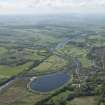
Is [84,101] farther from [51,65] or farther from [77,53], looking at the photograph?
[77,53]

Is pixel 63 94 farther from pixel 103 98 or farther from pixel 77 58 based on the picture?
pixel 77 58

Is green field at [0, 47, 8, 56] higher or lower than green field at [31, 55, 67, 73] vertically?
higher

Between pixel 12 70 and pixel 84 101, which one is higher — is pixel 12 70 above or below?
above

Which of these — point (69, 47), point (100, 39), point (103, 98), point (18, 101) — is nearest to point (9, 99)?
point (18, 101)

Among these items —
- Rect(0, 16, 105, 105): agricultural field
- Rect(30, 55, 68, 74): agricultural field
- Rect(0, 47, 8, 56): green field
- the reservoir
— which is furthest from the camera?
Rect(0, 47, 8, 56): green field

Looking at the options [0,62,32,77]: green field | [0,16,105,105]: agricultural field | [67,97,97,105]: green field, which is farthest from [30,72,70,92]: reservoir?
[67,97,97,105]: green field

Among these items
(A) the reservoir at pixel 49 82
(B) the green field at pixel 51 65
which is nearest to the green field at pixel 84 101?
(A) the reservoir at pixel 49 82

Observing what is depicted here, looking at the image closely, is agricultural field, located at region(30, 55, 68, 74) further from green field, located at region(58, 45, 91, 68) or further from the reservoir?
green field, located at region(58, 45, 91, 68)

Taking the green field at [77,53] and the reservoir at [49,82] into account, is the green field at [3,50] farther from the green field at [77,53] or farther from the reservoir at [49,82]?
the reservoir at [49,82]

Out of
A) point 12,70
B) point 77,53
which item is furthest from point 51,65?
point 77,53
